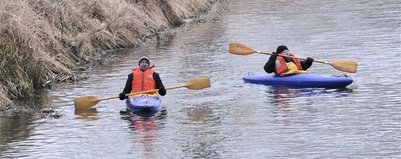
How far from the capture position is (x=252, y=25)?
3008 cm

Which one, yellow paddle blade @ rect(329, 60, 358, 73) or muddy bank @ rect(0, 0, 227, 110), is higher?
muddy bank @ rect(0, 0, 227, 110)

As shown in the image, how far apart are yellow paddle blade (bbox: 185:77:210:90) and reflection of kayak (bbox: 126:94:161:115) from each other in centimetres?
103

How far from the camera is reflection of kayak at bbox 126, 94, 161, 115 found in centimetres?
1695

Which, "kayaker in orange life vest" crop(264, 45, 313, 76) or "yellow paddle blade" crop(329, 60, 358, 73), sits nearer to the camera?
"yellow paddle blade" crop(329, 60, 358, 73)

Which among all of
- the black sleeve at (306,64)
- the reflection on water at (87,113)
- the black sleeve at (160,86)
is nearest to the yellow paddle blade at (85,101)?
the reflection on water at (87,113)

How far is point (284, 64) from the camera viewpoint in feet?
64.3

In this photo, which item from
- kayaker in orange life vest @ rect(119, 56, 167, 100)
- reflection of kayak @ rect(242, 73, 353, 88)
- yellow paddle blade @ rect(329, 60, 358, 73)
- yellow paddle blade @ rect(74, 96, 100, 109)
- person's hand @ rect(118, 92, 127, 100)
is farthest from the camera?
yellow paddle blade @ rect(329, 60, 358, 73)

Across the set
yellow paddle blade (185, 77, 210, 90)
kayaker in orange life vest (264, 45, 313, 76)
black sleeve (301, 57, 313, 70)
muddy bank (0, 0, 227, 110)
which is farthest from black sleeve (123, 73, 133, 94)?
black sleeve (301, 57, 313, 70)

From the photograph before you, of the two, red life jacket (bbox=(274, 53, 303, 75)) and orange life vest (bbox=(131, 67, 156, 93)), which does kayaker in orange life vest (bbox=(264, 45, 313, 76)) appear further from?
orange life vest (bbox=(131, 67, 156, 93))

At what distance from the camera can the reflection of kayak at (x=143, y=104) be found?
55.6 feet

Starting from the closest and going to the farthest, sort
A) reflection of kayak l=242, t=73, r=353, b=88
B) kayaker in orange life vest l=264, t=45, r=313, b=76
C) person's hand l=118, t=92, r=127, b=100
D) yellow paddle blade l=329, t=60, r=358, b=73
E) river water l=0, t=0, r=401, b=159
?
river water l=0, t=0, r=401, b=159 < person's hand l=118, t=92, r=127, b=100 < reflection of kayak l=242, t=73, r=353, b=88 < yellow paddle blade l=329, t=60, r=358, b=73 < kayaker in orange life vest l=264, t=45, r=313, b=76

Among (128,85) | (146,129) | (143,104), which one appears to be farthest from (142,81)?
(146,129)

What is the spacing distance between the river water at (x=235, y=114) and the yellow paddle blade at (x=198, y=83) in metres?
0.24

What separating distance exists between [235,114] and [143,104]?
1.55 meters
